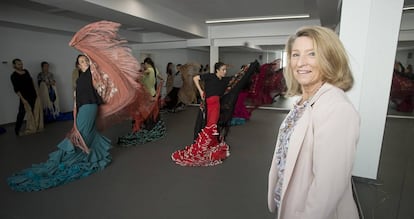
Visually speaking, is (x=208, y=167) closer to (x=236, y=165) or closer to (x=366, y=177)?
(x=236, y=165)

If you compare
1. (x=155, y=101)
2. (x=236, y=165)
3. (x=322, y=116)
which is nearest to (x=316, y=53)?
(x=322, y=116)

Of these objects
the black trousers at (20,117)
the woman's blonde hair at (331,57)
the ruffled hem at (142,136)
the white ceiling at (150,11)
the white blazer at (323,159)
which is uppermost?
the white ceiling at (150,11)

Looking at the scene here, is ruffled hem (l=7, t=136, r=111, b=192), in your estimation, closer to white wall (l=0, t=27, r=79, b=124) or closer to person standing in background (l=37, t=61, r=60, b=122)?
person standing in background (l=37, t=61, r=60, b=122)

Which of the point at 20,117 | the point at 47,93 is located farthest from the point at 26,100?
the point at 47,93

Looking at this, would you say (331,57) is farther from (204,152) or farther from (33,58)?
(33,58)

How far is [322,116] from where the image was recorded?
0.79 metres

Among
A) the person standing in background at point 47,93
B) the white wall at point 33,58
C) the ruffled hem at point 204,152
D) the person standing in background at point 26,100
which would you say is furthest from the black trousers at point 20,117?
the ruffled hem at point 204,152

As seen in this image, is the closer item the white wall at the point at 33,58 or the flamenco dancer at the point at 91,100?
the flamenco dancer at the point at 91,100

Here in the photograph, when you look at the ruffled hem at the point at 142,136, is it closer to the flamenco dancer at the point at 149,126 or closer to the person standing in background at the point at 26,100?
the flamenco dancer at the point at 149,126

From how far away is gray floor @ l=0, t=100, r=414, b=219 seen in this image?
2123mm

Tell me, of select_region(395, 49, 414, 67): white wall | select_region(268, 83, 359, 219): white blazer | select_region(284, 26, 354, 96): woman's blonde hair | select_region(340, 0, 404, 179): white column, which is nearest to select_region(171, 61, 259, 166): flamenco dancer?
select_region(340, 0, 404, 179): white column

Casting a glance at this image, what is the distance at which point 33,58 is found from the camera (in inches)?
240

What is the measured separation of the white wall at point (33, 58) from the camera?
5527 millimetres

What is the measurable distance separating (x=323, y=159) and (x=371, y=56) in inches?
90.8
